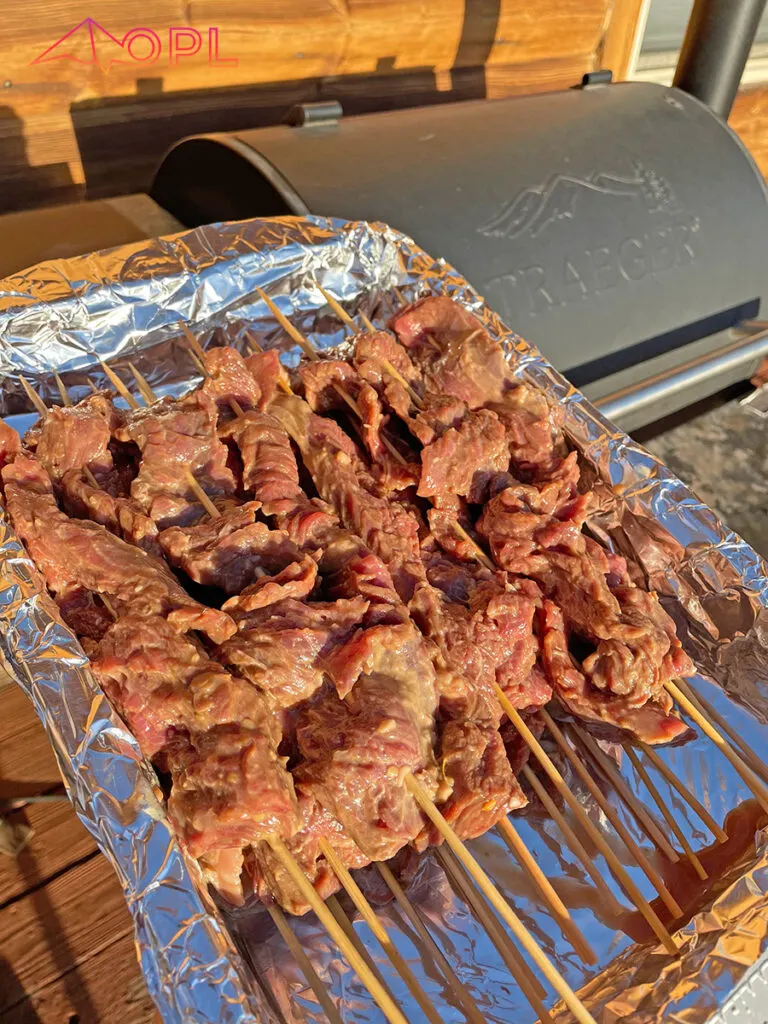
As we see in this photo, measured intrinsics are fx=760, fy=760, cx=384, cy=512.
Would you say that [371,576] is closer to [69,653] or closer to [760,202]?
[69,653]

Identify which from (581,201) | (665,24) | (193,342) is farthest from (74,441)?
(665,24)

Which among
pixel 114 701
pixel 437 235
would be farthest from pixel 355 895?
pixel 437 235

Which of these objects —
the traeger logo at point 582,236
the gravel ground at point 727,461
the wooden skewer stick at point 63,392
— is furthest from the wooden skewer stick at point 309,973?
the gravel ground at point 727,461

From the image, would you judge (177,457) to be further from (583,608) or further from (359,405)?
(583,608)

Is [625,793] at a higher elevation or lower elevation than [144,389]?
lower

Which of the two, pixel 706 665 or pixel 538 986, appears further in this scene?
pixel 706 665

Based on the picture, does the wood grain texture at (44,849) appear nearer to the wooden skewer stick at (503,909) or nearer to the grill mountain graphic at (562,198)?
the wooden skewer stick at (503,909)
